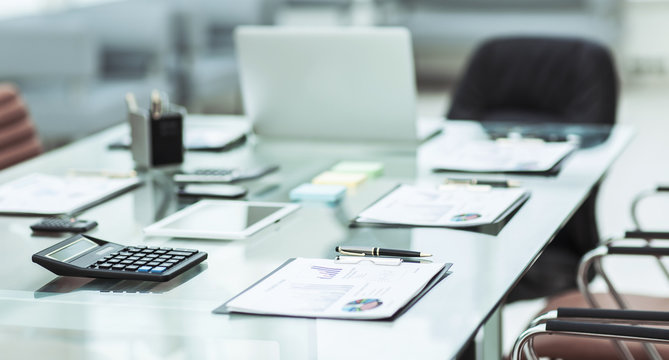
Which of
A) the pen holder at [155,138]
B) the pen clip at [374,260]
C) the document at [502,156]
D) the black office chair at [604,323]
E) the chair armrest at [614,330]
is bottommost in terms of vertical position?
the black office chair at [604,323]

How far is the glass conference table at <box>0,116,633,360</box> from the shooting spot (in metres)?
1.29

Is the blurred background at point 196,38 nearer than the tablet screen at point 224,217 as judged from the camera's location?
No

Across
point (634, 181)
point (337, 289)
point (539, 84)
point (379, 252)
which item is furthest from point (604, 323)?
point (634, 181)

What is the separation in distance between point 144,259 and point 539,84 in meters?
1.87

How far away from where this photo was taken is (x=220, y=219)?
1843 mm

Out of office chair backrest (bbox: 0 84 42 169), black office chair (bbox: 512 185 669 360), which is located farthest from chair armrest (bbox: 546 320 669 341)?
office chair backrest (bbox: 0 84 42 169)

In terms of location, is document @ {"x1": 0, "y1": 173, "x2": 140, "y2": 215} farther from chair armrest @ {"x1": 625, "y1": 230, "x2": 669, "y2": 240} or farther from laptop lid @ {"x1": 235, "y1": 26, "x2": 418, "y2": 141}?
chair armrest @ {"x1": 625, "y1": 230, "x2": 669, "y2": 240}

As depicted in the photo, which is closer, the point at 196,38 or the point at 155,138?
the point at 155,138

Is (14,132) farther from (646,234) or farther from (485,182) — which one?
(646,234)

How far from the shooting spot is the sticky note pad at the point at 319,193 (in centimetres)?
198

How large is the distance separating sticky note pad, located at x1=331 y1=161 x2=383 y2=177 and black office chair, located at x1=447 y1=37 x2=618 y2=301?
27.9 inches

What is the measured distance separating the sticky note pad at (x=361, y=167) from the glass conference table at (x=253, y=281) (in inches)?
Result: 2.6

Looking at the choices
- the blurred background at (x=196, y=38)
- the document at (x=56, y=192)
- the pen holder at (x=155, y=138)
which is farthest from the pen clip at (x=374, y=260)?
the blurred background at (x=196, y=38)

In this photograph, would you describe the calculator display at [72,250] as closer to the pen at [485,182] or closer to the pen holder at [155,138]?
the pen holder at [155,138]
